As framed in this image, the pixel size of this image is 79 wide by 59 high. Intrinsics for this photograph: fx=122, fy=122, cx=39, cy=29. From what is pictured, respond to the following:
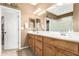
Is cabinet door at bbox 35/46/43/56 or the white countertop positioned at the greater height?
the white countertop

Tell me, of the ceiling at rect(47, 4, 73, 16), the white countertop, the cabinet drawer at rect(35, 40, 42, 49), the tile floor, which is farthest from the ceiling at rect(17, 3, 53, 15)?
the tile floor

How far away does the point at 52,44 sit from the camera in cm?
185

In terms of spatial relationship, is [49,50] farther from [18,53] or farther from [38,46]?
[18,53]

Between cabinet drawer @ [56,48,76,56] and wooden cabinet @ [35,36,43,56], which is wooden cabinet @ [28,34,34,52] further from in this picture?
cabinet drawer @ [56,48,76,56]

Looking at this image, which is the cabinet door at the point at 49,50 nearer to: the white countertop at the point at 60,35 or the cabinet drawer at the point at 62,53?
the cabinet drawer at the point at 62,53

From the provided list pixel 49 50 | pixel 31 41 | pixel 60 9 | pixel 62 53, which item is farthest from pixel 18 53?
pixel 60 9

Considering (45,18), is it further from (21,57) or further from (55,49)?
(21,57)

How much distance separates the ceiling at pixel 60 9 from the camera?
1789 millimetres

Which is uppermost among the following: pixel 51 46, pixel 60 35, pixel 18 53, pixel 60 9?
pixel 60 9

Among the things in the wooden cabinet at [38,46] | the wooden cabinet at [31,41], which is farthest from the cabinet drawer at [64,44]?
the wooden cabinet at [31,41]

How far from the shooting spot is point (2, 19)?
1.83 meters

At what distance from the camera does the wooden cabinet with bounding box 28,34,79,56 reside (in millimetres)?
1577

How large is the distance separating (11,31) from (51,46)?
2.13 feet

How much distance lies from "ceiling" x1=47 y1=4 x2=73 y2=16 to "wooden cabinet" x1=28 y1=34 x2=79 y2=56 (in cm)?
40
